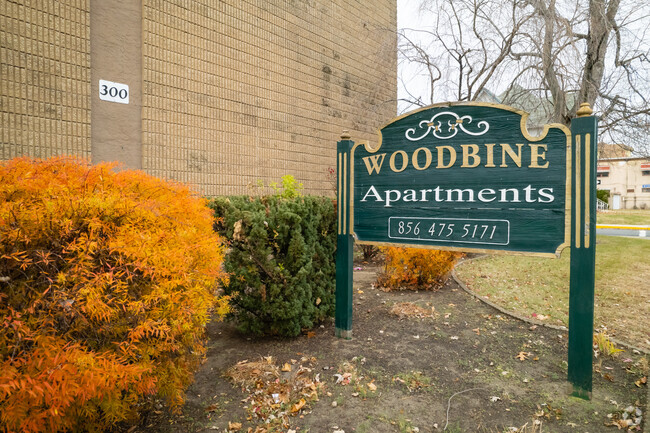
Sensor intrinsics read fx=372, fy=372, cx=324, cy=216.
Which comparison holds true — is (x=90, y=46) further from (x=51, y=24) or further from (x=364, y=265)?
(x=364, y=265)

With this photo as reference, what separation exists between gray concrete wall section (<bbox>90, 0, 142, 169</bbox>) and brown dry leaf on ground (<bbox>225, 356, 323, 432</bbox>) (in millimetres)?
4428

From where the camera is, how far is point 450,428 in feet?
7.46

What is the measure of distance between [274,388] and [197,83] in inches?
232

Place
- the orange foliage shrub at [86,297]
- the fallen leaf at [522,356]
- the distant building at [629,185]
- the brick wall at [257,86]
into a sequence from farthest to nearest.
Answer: the distant building at [629,185] → the brick wall at [257,86] → the fallen leaf at [522,356] → the orange foliage shrub at [86,297]

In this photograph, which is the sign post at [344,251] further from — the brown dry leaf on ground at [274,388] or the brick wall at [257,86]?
the brick wall at [257,86]

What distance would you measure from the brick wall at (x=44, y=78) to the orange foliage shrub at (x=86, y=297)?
143 inches

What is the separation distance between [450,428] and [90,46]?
652 centimetres

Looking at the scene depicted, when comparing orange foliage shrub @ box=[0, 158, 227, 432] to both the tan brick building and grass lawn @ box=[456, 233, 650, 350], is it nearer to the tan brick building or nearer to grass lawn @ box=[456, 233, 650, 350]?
the tan brick building

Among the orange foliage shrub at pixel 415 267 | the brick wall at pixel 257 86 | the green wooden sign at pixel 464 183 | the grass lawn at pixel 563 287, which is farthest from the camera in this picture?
the brick wall at pixel 257 86

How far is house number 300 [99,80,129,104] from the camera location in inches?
223

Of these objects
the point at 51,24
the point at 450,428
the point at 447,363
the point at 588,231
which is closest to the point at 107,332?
the point at 450,428

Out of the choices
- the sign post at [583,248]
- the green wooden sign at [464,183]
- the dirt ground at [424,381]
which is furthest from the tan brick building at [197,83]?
the sign post at [583,248]

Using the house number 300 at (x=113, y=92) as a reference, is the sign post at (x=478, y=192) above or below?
below

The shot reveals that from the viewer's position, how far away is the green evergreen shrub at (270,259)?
330 centimetres
